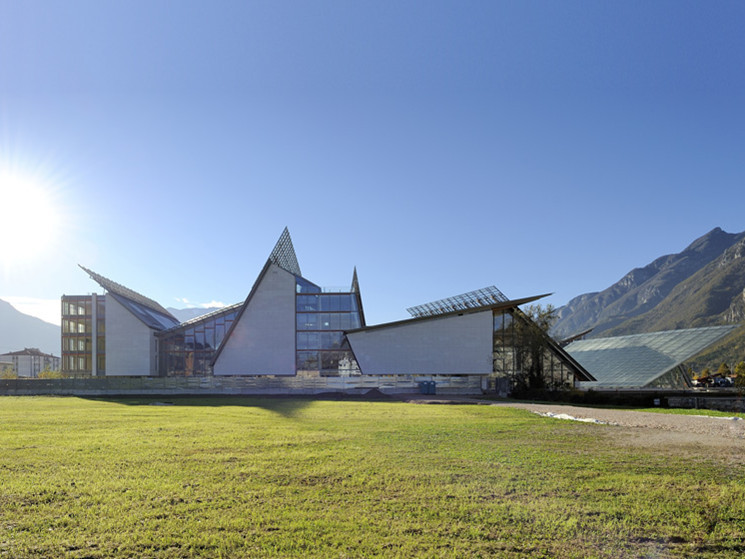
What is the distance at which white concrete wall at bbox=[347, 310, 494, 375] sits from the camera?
53.1 metres

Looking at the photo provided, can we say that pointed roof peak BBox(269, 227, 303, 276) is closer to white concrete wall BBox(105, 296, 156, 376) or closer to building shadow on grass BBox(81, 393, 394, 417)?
white concrete wall BBox(105, 296, 156, 376)

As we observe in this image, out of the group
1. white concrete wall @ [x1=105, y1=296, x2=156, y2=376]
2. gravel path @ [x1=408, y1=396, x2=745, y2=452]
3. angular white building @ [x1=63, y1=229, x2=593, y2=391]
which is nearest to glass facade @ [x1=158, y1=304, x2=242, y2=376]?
angular white building @ [x1=63, y1=229, x2=593, y2=391]

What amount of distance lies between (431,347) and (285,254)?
76.3 feet

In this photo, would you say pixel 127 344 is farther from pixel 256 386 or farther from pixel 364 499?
pixel 364 499

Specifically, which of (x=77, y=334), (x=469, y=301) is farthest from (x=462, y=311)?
(x=77, y=334)

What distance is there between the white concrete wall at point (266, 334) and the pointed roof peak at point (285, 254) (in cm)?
200

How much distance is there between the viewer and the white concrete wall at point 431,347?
53125mm

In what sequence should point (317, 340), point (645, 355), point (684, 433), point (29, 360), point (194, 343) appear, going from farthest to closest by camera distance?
1. point (29, 360)
2. point (194, 343)
3. point (317, 340)
4. point (645, 355)
5. point (684, 433)

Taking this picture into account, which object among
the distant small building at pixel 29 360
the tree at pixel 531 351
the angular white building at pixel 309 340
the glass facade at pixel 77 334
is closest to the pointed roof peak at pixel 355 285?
the angular white building at pixel 309 340

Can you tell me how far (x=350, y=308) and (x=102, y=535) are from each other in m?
51.3

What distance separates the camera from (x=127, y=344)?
6588 centimetres

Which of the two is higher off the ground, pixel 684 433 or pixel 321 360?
pixel 684 433

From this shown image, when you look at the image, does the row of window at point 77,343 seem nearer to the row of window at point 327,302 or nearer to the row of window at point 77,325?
the row of window at point 77,325

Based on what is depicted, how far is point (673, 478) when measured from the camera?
965 cm
